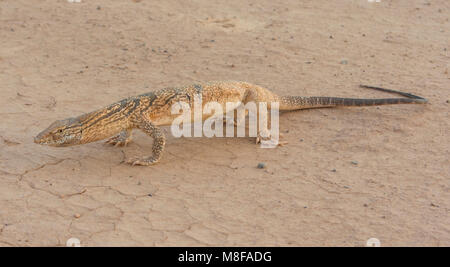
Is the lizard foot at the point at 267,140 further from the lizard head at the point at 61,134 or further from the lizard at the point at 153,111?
the lizard head at the point at 61,134

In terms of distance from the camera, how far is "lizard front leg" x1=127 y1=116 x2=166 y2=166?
597 centimetres

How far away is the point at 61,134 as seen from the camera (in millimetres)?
5637

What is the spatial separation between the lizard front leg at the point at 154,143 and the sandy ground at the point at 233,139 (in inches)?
4.6

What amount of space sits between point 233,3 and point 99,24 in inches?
145

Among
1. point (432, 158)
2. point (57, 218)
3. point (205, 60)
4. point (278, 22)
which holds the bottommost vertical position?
point (57, 218)

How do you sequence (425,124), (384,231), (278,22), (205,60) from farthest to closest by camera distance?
(278,22), (205,60), (425,124), (384,231)

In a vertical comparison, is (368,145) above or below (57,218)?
above

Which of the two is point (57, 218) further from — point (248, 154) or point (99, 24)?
point (99, 24)

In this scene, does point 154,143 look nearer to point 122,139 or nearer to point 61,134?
point 122,139

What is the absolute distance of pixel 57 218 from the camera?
4836 mm

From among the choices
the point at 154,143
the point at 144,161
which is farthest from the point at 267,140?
the point at 144,161

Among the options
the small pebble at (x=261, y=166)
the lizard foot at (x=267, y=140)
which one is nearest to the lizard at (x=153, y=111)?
the lizard foot at (x=267, y=140)

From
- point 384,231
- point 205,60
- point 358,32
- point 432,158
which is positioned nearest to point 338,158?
point 432,158

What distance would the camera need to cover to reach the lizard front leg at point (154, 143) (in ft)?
19.6
